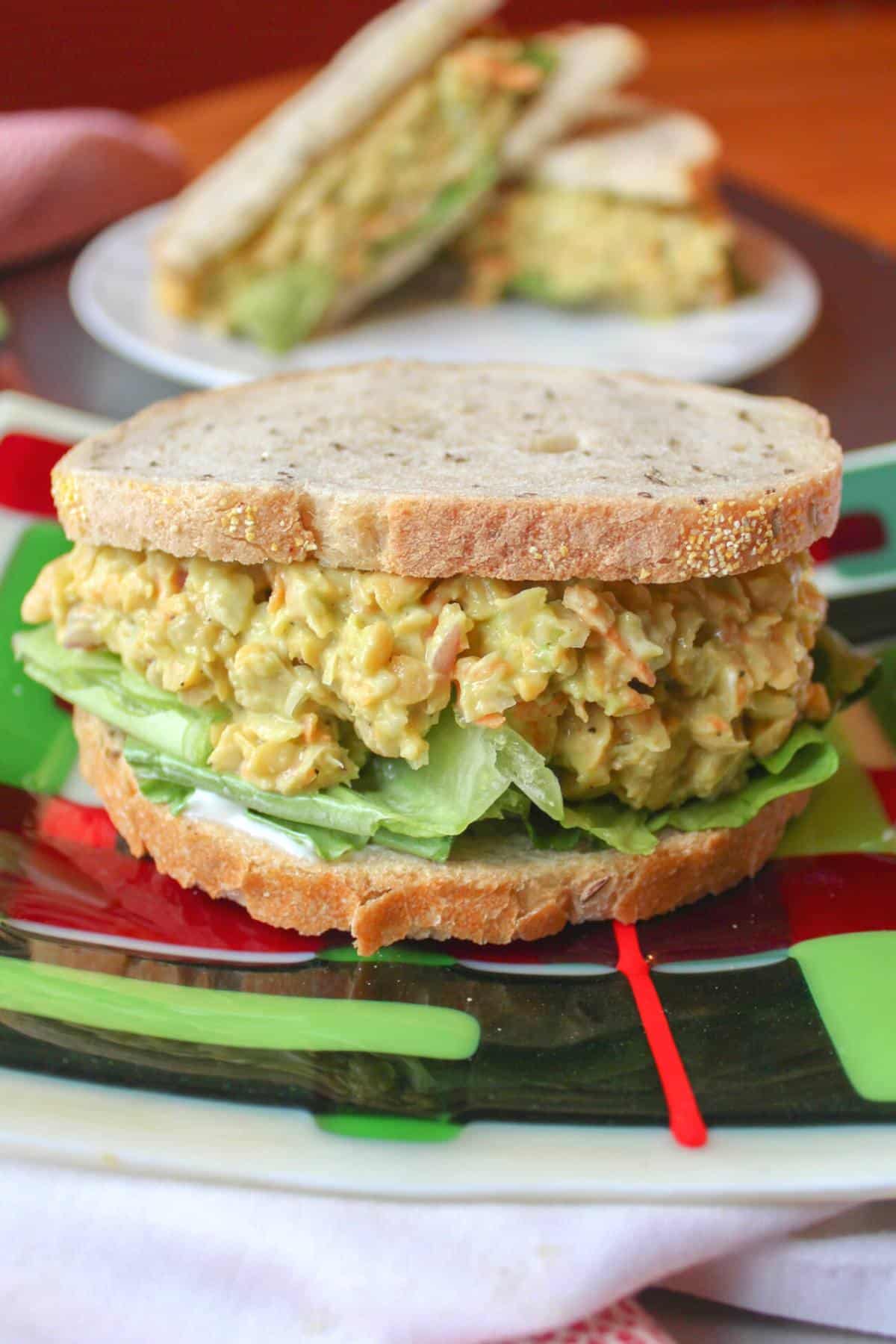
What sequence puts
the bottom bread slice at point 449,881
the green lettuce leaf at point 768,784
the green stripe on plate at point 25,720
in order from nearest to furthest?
the bottom bread slice at point 449,881 < the green lettuce leaf at point 768,784 < the green stripe on plate at point 25,720

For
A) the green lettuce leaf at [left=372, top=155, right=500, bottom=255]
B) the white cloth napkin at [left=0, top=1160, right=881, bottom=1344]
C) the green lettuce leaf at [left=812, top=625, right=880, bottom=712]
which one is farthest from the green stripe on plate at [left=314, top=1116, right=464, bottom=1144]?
the green lettuce leaf at [left=372, top=155, right=500, bottom=255]

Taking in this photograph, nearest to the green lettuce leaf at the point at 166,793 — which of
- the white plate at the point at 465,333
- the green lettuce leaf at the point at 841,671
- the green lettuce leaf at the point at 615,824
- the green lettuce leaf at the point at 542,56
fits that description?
the green lettuce leaf at the point at 615,824

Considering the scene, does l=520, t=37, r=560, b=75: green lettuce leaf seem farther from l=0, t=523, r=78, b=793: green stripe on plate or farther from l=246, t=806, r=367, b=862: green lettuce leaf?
l=246, t=806, r=367, b=862: green lettuce leaf

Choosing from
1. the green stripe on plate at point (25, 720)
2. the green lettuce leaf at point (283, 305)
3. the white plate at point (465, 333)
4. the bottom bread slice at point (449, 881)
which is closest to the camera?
the bottom bread slice at point (449, 881)

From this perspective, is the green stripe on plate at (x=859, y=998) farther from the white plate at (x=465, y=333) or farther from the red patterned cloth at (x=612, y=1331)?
the white plate at (x=465, y=333)

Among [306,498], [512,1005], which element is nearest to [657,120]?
[306,498]

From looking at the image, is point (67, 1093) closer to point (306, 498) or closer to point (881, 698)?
point (306, 498)
